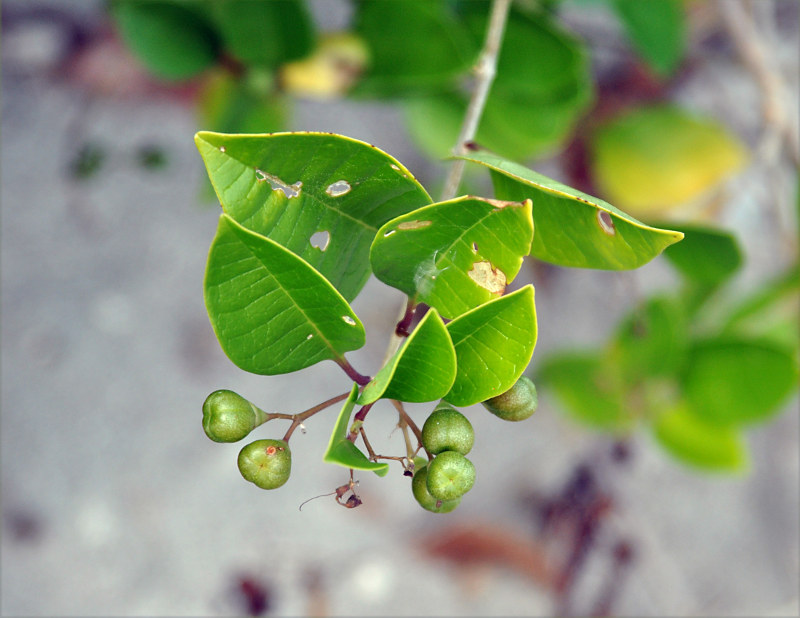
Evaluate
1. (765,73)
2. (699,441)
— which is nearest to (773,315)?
(699,441)

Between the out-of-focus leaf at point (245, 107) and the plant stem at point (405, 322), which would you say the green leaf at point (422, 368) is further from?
the out-of-focus leaf at point (245, 107)

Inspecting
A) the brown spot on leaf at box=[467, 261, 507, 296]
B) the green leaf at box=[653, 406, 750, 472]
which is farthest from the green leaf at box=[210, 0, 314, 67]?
the green leaf at box=[653, 406, 750, 472]

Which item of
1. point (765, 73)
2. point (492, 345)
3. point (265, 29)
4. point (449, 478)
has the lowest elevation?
point (449, 478)

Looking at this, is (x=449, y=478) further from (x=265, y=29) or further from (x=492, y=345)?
(x=265, y=29)

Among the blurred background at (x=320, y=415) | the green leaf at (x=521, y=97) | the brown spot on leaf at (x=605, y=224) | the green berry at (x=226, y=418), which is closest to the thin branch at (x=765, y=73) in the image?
the blurred background at (x=320, y=415)

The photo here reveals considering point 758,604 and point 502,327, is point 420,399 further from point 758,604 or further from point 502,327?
point 758,604

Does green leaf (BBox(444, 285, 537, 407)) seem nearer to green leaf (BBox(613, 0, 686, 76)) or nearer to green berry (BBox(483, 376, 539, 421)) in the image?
green berry (BBox(483, 376, 539, 421))
